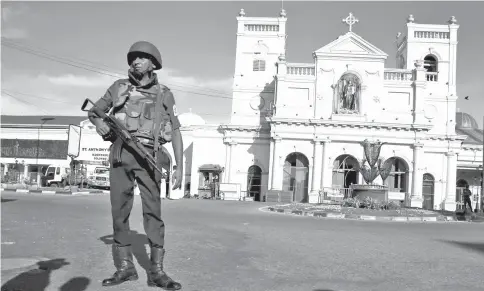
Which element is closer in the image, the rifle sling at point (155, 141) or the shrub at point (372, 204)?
the rifle sling at point (155, 141)

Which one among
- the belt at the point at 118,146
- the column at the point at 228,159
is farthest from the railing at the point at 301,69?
the belt at the point at 118,146

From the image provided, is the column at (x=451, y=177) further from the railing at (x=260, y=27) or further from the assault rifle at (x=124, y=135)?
the assault rifle at (x=124, y=135)

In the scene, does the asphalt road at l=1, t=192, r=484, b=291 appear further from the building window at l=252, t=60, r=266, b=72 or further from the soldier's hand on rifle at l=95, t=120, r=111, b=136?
the building window at l=252, t=60, r=266, b=72

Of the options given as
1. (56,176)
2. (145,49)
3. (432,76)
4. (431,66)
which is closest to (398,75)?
(432,76)

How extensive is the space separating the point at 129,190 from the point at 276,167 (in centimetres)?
3198

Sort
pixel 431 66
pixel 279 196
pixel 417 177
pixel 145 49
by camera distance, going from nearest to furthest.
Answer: pixel 145 49 → pixel 279 196 → pixel 417 177 → pixel 431 66

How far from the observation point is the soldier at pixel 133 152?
437 cm

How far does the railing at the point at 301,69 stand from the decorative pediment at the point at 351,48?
1280 millimetres

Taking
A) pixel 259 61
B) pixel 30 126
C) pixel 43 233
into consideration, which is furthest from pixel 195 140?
pixel 43 233

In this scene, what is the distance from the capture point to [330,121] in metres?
36.4

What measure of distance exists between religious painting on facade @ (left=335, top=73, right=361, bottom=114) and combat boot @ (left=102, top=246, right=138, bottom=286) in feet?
111

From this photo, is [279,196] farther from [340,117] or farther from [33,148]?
[33,148]

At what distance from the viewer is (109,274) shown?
4.67 meters

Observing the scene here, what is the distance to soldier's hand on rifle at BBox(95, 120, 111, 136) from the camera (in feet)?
13.9
